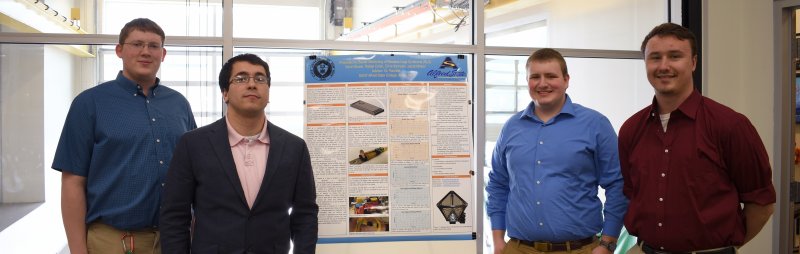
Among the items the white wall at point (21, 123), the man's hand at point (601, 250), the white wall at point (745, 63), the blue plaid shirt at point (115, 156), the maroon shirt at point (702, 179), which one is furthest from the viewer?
the white wall at point (745, 63)

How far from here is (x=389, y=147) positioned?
2852 millimetres

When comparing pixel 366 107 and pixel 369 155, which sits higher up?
pixel 366 107

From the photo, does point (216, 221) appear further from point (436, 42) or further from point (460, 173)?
point (436, 42)

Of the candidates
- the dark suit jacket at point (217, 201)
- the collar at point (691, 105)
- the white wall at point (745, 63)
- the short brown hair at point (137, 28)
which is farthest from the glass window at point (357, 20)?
the white wall at point (745, 63)

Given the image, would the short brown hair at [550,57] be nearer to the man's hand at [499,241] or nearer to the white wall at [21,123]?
the man's hand at [499,241]

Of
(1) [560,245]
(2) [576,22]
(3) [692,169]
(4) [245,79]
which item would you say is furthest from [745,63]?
(4) [245,79]

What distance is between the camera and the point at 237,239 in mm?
1842

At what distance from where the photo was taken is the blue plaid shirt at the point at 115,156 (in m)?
1.96

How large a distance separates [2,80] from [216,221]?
5.55 ft

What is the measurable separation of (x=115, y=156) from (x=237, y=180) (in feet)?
1.78

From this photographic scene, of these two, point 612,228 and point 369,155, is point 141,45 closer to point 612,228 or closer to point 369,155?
point 369,155

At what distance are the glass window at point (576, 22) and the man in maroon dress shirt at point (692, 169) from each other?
161 centimetres

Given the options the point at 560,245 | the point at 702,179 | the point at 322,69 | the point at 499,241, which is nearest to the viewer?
the point at 702,179

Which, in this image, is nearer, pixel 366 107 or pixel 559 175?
pixel 559 175
